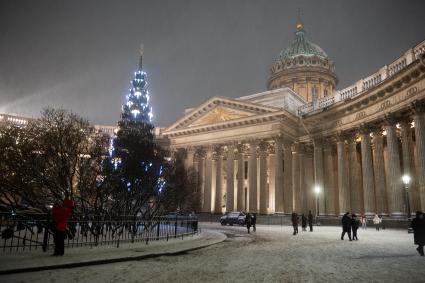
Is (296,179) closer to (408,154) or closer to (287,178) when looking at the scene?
(287,178)

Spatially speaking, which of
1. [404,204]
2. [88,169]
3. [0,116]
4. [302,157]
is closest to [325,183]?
[302,157]

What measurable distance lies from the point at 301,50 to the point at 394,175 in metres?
47.9

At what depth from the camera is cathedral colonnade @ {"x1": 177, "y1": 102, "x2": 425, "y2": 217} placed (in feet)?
93.9

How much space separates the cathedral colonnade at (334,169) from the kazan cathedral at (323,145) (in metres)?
0.09

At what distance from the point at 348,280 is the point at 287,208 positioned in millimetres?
33617

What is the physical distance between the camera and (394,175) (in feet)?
92.7

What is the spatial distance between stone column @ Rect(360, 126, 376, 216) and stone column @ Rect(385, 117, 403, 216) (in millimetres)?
2627

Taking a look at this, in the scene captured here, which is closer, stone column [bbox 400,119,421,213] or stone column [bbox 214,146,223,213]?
stone column [bbox 400,119,421,213]

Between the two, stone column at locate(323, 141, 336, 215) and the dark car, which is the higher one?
stone column at locate(323, 141, 336, 215)

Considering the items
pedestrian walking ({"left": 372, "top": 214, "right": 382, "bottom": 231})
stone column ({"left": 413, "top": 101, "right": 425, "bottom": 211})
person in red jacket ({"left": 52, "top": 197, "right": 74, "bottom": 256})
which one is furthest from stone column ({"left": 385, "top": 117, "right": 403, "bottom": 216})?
person in red jacket ({"left": 52, "top": 197, "right": 74, "bottom": 256})

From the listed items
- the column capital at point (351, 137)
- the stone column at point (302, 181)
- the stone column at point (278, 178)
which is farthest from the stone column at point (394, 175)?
the stone column at point (278, 178)

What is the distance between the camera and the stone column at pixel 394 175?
90.7 feet

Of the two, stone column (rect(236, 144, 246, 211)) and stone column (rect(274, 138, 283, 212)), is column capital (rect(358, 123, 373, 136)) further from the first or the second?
stone column (rect(236, 144, 246, 211))

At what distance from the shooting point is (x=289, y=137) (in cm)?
4284
